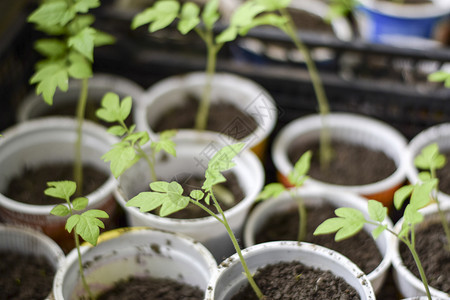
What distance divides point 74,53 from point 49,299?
0.55m

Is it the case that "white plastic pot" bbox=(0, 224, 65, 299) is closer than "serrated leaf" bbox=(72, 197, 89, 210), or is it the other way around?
"serrated leaf" bbox=(72, 197, 89, 210)

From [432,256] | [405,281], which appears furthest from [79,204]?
[432,256]

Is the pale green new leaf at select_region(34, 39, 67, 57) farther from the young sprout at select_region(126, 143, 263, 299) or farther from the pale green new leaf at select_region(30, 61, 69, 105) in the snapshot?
the young sprout at select_region(126, 143, 263, 299)

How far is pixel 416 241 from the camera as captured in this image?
1193 mm

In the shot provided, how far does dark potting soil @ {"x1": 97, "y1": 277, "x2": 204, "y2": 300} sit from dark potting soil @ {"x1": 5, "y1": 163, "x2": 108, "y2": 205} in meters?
0.32

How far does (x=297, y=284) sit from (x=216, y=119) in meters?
0.72

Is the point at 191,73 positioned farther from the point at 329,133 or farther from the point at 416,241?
the point at 416,241

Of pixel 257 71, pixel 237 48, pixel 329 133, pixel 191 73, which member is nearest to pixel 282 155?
pixel 329 133

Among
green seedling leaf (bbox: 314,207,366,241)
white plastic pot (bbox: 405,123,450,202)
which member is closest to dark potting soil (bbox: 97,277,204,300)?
green seedling leaf (bbox: 314,207,366,241)

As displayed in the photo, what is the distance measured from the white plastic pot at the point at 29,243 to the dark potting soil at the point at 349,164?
0.73 m

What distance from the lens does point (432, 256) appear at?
1.15 m

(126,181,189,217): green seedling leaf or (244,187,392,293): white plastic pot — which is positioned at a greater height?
(126,181,189,217): green seedling leaf

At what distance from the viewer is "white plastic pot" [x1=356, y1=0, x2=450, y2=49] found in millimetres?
1979

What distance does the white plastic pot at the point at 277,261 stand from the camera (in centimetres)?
92
